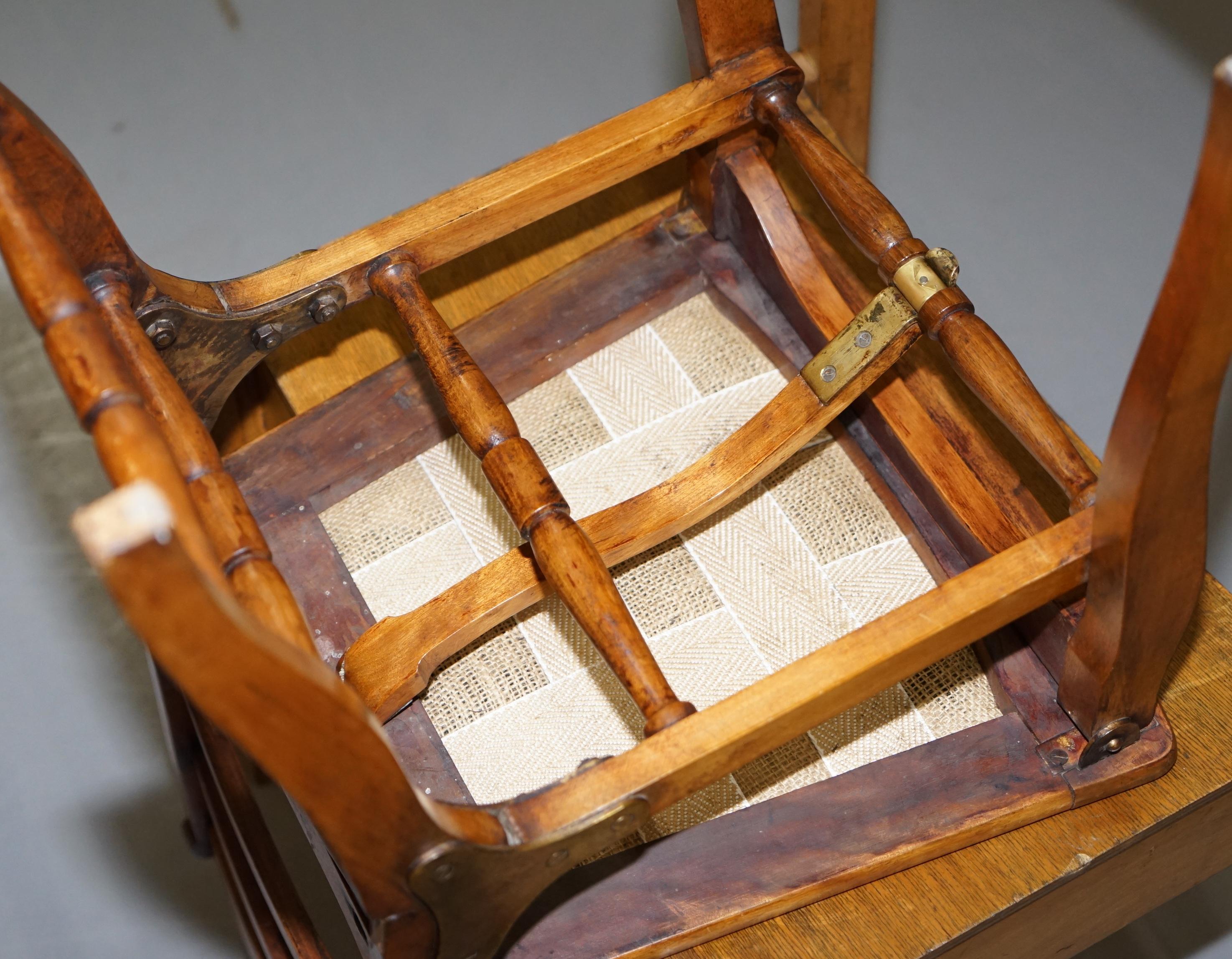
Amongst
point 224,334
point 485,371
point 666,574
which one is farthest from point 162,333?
point 666,574

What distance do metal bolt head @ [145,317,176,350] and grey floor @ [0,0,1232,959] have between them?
645 millimetres

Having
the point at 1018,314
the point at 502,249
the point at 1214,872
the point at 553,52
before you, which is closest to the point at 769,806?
the point at 1214,872

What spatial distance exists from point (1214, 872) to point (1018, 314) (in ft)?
2.22

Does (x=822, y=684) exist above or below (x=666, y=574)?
below

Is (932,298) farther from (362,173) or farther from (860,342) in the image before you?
(362,173)

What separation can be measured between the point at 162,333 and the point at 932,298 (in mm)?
578

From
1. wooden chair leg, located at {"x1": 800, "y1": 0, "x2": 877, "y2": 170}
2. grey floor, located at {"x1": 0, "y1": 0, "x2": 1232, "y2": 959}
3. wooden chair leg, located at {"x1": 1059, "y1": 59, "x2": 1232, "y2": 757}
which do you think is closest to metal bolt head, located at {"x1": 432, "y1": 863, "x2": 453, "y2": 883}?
wooden chair leg, located at {"x1": 1059, "y1": 59, "x2": 1232, "y2": 757}

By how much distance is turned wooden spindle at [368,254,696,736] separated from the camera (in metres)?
0.92

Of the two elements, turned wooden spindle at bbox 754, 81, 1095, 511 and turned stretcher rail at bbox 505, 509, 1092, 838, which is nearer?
turned stretcher rail at bbox 505, 509, 1092, 838

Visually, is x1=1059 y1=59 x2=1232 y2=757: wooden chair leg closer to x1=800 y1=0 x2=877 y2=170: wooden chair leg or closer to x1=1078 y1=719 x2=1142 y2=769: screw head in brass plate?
x1=1078 y1=719 x2=1142 y2=769: screw head in brass plate

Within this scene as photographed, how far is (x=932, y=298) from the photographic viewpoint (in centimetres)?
106

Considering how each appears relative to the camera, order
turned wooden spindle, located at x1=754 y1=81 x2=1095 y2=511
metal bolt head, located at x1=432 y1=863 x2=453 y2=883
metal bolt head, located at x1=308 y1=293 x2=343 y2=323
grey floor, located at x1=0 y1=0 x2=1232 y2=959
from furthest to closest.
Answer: grey floor, located at x1=0 y1=0 x2=1232 y2=959 < metal bolt head, located at x1=308 y1=293 x2=343 y2=323 < turned wooden spindle, located at x1=754 y1=81 x2=1095 y2=511 < metal bolt head, located at x1=432 y1=863 x2=453 y2=883

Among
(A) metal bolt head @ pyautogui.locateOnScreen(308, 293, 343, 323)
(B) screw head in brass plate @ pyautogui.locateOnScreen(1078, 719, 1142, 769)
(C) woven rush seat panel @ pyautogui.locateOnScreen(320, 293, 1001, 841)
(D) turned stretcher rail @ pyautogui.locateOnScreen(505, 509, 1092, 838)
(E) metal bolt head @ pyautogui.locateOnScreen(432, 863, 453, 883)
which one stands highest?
(A) metal bolt head @ pyautogui.locateOnScreen(308, 293, 343, 323)

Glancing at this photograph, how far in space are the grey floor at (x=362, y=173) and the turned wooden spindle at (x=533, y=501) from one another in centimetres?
72
